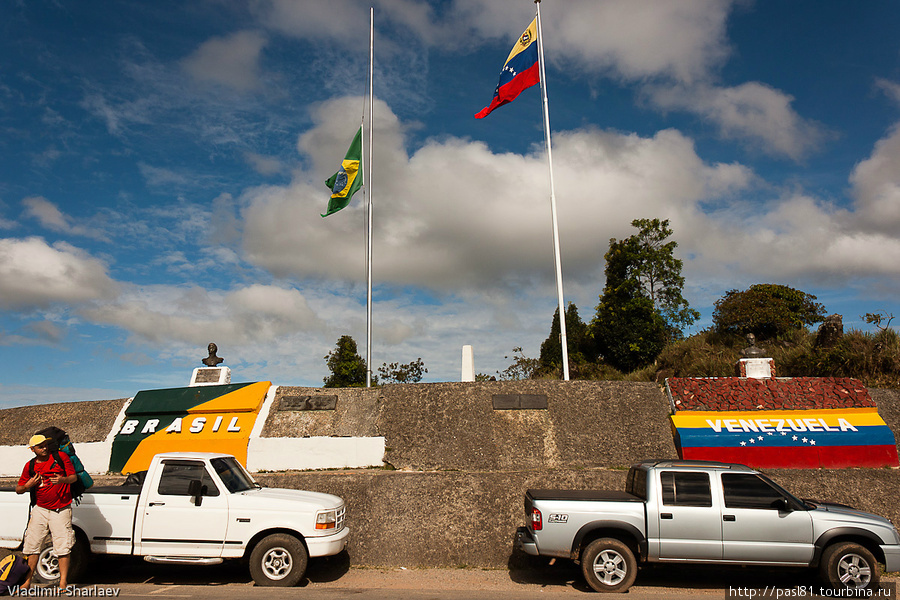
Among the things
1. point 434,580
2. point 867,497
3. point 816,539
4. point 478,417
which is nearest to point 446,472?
point 478,417

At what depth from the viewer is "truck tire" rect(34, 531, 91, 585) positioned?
7273 mm

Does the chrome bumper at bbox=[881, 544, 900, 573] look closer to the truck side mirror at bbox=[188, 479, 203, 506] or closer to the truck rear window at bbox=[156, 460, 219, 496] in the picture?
the truck rear window at bbox=[156, 460, 219, 496]

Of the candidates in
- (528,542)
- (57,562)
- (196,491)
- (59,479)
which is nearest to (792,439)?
(528,542)

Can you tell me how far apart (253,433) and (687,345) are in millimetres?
17410

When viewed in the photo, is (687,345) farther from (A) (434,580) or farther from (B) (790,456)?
(A) (434,580)

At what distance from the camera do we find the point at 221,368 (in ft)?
45.8

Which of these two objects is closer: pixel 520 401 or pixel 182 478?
pixel 182 478

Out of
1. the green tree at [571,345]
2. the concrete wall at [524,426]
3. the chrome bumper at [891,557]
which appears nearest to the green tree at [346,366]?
the green tree at [571,345]

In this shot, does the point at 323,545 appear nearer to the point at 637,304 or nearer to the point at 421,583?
the point at 421,583

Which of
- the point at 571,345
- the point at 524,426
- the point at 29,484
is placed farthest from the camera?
the point at 571,345

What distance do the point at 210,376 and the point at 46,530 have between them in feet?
23.6

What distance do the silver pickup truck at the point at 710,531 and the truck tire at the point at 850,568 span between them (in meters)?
0.01

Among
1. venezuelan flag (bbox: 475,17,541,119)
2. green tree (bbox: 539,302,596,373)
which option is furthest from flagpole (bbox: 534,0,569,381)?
green tree (bbox: 539,302,596,373)

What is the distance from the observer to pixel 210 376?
13844 mm
